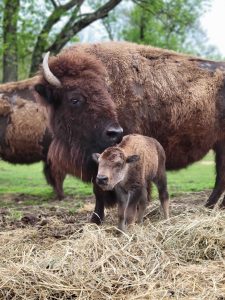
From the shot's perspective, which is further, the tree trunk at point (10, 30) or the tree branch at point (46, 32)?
the tree branch at point (46, 32)


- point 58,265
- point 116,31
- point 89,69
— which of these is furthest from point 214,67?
point 116,31

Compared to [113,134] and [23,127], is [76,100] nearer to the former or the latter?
[113,134]

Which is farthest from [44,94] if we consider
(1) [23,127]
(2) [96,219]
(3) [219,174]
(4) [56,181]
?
(1) [23,127]

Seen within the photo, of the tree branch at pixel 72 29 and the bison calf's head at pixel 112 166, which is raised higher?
the tree branch at pixel 72 29

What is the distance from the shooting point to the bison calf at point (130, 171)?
5863mm

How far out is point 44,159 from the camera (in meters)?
12.2

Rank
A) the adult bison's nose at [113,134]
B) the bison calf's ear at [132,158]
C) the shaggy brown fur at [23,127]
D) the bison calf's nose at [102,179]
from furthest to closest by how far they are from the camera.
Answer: the shaggy brown fur at [23,127] < the adult bison's nose at [113,134] < the bison calf's ear at [132,158] < the bison calf's nose at [102,179]

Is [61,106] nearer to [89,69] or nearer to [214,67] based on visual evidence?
[89,69]

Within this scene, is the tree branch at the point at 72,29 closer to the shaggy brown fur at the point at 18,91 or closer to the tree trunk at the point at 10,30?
the tree trunk at the point at 10,30

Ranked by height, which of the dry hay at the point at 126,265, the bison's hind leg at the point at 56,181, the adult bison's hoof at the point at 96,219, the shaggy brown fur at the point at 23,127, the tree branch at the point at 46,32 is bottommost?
the bison's hind leg at the point at 56,181

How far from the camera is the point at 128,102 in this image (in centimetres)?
726

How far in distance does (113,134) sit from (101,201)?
3.80 feet

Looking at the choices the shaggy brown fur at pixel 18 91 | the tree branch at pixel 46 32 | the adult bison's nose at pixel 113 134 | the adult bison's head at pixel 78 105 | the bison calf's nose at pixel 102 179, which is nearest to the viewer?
the bison calf's nose at pixel 102 179

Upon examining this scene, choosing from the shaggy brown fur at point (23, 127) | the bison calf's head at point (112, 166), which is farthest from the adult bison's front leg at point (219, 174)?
the shaggy brown fur at point (23, 127)
